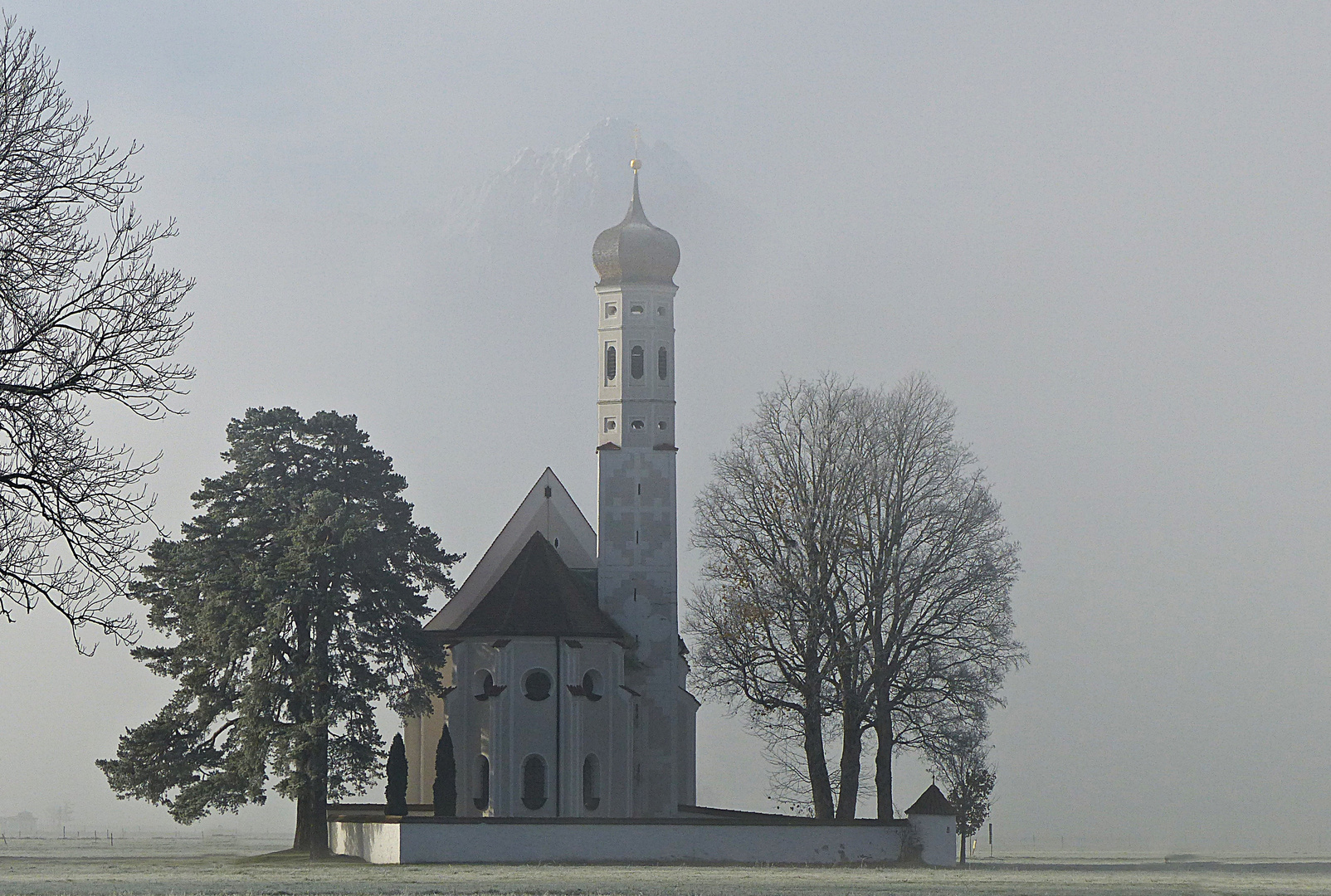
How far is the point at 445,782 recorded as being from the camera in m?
47.2

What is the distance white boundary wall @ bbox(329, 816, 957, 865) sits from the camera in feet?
129

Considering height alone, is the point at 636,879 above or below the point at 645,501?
below

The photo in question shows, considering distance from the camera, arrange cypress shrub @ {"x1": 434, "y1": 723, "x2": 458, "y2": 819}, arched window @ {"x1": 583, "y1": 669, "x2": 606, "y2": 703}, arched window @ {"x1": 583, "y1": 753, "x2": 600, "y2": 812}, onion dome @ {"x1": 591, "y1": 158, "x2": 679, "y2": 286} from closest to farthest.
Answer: cypress shrub @ {"x1": 434, "y1": 723, "x2": 458, "y2": 819} → arched window @ {"x1": 583, "y1": 753, "x2": 600, "y2": 812} → arched window @ {"x1": 583, "y1": 669, "x2": 606, "y2": 703} → onion dome @ {"x1": 591, "y1": 158, "x2": 679, "y2": 286}

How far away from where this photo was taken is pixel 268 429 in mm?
46375

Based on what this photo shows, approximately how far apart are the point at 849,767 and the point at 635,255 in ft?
65.8

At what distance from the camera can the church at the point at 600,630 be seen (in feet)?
168

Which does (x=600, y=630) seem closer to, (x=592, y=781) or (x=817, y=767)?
(x=592, y=781)

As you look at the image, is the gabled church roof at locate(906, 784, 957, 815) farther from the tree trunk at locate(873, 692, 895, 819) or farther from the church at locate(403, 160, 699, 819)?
the church at locate(403, 160, 699, 819)

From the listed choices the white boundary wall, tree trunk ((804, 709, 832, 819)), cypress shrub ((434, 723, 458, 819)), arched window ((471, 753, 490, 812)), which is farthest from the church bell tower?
the white boundary wall

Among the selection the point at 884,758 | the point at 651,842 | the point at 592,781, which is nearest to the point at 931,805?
the point at 884,758

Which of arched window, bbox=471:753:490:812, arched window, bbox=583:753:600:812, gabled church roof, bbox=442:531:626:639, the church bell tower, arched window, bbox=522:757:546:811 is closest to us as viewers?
arched window, bbox=522:757:546:811

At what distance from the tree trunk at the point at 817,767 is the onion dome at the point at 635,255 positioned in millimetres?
18153

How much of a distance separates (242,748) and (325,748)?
214 cm

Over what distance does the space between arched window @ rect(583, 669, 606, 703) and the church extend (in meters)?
0.04
